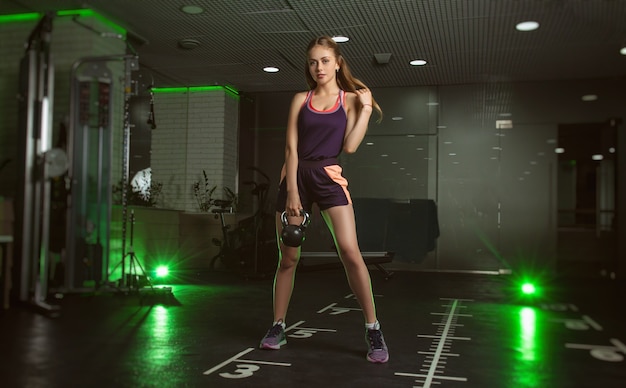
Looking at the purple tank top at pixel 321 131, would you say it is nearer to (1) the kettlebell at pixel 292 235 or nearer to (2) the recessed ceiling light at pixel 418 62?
(1) the kettlebell at pixel 292 235

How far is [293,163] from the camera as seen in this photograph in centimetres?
223

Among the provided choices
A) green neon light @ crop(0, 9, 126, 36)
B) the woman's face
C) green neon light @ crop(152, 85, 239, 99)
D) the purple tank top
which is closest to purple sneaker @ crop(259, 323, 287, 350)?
the purple tank top

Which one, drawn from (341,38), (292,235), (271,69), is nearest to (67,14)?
(341,38)

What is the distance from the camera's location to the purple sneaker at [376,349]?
213 cm

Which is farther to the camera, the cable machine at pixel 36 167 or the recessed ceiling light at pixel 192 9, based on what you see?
the recessed ceiling light at pixel 192 9

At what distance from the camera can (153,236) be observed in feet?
18.7

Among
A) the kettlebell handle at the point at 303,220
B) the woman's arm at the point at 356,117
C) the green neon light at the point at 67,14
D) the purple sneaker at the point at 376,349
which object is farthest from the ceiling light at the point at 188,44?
the purple sneaker at the point at 376,349

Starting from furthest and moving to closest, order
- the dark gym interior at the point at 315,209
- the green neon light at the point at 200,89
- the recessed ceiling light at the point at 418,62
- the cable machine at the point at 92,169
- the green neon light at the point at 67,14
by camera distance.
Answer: the green neon light at the point at 200,89
the recessed ceiling light at the point at 418,62
the green neon light at the point at 67,14
the cable machine at the point at 92,169
the dark gym interior at the point at 315,209

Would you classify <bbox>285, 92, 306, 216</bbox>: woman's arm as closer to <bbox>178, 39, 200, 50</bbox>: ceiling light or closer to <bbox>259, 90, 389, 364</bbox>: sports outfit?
<bbox>259, 90, 389, 364</bbox>: sports outfit

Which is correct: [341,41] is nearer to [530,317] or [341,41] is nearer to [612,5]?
[612,5]

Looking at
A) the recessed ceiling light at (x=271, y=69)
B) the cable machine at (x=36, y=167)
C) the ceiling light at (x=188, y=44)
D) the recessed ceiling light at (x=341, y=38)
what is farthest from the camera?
the recessed ceiling light at (x=271, y=69)

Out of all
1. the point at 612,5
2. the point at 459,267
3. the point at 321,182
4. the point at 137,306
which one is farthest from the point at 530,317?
the point at 459,267

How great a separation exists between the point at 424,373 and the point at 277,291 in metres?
0.71

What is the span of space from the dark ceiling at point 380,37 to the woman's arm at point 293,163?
7.88 ft
